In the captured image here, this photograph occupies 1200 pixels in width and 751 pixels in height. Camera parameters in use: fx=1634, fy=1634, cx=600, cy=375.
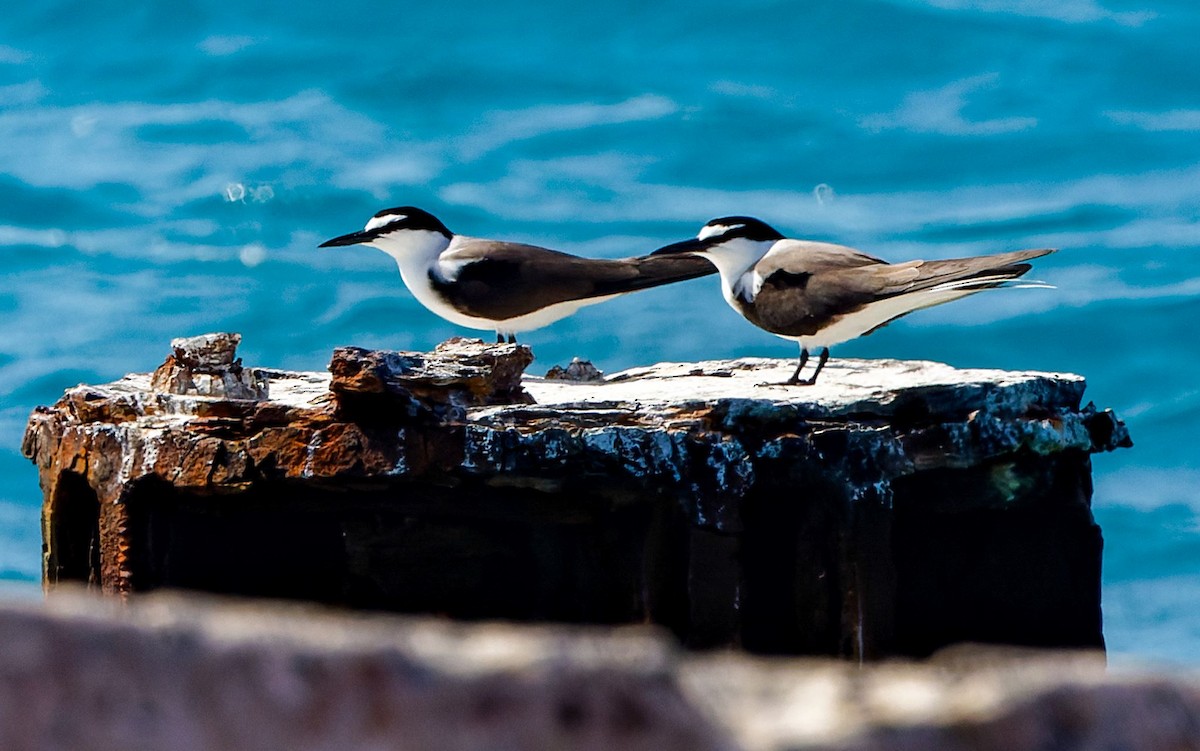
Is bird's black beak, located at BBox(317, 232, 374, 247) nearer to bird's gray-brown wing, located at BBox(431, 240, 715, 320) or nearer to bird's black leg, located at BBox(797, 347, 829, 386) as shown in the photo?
bird's gray-brown wing, located at BBox(431, 240, 715, 320)

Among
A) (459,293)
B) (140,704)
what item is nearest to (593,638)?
(140,704)

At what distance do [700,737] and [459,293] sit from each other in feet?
21.4

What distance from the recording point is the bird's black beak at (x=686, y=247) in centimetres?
717

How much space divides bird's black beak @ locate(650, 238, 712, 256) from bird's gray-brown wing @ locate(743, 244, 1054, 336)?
0.47m

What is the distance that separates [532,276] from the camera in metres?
7.38

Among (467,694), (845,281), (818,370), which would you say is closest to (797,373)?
(818,370)

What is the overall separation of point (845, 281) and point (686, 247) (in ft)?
3.37

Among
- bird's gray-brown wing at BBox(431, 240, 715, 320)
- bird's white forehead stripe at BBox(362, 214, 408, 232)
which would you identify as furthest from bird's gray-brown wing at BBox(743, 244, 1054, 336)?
bird's white forehead stripe at BBox(362, 214, 408, 232)

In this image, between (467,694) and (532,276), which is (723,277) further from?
Result: (467,694)

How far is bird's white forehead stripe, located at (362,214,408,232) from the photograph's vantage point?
8.22 m

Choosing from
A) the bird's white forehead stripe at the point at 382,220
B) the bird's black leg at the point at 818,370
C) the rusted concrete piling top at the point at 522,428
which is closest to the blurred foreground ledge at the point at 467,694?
the rusted concrete piling top at the point at 522,428

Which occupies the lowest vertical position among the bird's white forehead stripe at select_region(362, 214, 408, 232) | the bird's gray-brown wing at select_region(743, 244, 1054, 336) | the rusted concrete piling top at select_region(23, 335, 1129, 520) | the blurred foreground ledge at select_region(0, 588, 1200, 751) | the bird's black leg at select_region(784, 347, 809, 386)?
the blurred foreground ledge at select_region(0, 588, 1200, 751)

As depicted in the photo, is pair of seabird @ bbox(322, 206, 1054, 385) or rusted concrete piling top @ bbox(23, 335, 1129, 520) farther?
pair of seabird @ bbox(322, 206, 1054, 385)

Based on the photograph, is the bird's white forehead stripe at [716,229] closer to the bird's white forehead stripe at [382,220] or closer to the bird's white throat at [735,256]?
the bird's white throat at [735,256]
